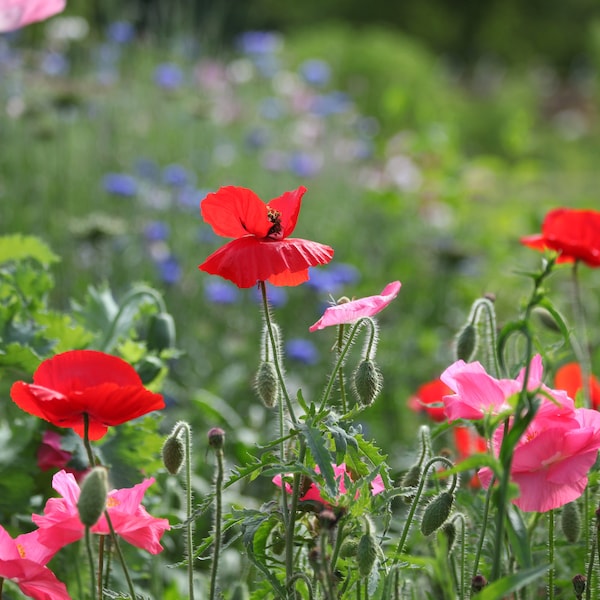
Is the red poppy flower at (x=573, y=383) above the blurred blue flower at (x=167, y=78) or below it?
above

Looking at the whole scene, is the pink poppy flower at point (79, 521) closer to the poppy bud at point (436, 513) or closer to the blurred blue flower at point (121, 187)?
the poppy bud at point (436, 513)

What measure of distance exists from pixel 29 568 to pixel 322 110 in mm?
4994

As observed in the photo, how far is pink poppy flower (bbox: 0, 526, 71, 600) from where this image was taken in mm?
1104

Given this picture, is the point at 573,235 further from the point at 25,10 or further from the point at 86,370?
the point at 25,10

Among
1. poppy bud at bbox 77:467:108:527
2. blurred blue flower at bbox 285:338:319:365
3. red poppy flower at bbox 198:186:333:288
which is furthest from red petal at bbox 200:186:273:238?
blurred blue flower at bbox 285:338:319:365

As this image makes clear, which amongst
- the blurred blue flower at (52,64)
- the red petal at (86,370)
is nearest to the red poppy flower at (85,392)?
the red petal at (86,370)

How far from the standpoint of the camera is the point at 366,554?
103 centimetres

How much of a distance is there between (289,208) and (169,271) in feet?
7.31

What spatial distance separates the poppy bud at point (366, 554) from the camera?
1.03 m

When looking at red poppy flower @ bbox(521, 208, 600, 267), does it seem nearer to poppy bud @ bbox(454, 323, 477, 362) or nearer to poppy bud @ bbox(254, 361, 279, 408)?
poppy bud @ bbox(454, 323, 477, 362)

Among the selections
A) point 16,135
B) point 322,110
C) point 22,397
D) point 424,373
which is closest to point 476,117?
point 322,110

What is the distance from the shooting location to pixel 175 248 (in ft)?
13.7

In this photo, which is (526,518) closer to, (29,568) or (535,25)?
(29,568)

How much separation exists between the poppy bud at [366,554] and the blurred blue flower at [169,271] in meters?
2.44
